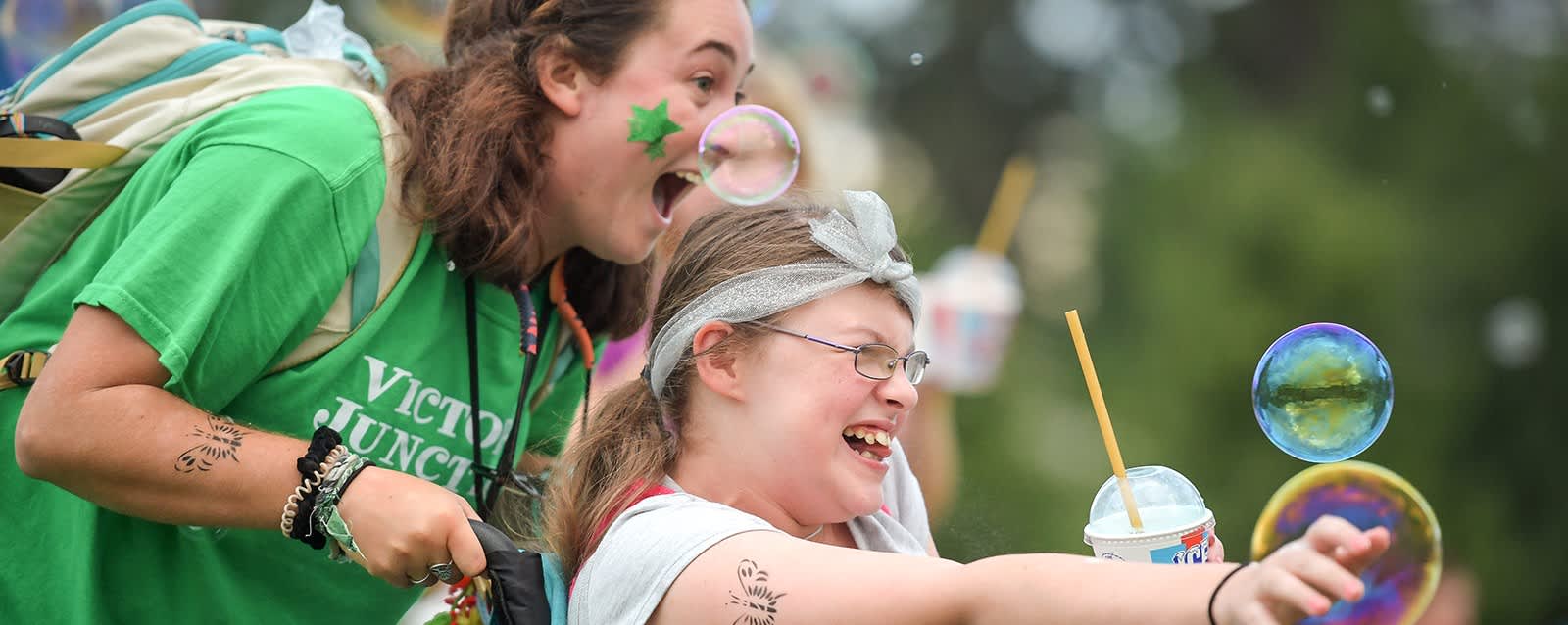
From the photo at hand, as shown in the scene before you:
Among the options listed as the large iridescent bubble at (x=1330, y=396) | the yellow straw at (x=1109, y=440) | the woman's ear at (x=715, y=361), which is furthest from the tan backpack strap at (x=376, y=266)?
the large iridescent bubble at (x=1330, y=396)

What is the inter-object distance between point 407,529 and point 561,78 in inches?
42.9

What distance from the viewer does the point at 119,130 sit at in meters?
2.90

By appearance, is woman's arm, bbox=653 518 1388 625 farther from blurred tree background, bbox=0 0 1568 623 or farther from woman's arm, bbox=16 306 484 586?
blurred tree background, bbox=0 0 1568 623

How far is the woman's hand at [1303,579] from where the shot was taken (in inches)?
68.2

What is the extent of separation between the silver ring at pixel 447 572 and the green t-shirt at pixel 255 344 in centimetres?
28

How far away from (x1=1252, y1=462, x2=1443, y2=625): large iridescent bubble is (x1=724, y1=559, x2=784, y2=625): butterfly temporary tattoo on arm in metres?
0.64

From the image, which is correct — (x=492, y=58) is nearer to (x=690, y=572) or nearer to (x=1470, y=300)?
(x=690, y=572)

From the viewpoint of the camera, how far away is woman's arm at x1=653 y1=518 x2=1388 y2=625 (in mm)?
1769

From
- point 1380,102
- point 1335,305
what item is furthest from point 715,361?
point 1380,102

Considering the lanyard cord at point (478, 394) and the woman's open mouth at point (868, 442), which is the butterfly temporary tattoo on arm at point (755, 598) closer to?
the woman's open mouth at point (868, 442)

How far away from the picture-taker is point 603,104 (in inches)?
126

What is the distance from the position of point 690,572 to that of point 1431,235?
947 cm

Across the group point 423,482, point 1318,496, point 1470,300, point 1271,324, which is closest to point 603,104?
point 423,482

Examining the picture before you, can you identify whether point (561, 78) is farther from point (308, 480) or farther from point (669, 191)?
point (308, 480)
